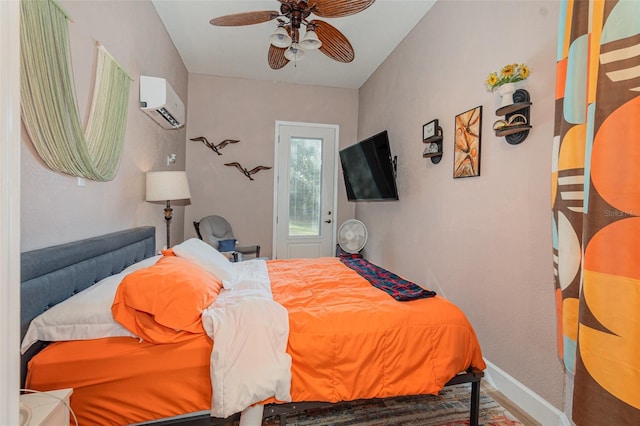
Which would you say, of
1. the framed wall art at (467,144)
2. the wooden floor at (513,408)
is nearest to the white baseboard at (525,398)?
the wooden floor at (513,408)

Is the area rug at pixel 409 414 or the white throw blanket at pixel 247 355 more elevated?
the white throw blanket at pixel 247 355

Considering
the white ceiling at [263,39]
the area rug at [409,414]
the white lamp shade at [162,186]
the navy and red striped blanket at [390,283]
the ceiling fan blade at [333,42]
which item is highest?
the white ceiling at [263,39]

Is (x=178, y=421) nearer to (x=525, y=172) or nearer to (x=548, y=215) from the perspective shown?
(x=548, y=215)

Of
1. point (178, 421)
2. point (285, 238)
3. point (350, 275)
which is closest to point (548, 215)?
point (350, 275)

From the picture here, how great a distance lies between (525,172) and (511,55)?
2.52 ft

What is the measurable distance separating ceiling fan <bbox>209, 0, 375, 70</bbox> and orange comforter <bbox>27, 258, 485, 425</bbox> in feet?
6.15

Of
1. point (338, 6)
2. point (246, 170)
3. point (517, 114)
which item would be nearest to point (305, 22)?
point (338, 6)

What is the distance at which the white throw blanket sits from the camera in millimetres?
1271

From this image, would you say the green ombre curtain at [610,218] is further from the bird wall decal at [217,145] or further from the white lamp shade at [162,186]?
the bird wall decal at [217,145]

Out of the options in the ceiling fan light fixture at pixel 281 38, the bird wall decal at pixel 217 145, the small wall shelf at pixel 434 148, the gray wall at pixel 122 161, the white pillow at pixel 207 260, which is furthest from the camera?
the bird wall decal at pixel 217 145

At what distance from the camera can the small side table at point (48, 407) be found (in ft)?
2.94

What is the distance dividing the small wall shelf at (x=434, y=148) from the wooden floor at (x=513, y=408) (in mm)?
1788

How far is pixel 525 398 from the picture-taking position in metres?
1.80

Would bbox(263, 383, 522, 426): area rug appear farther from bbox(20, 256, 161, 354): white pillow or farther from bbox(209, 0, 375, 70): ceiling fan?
bbox(209, 0, 375, 70): ceiling fan
